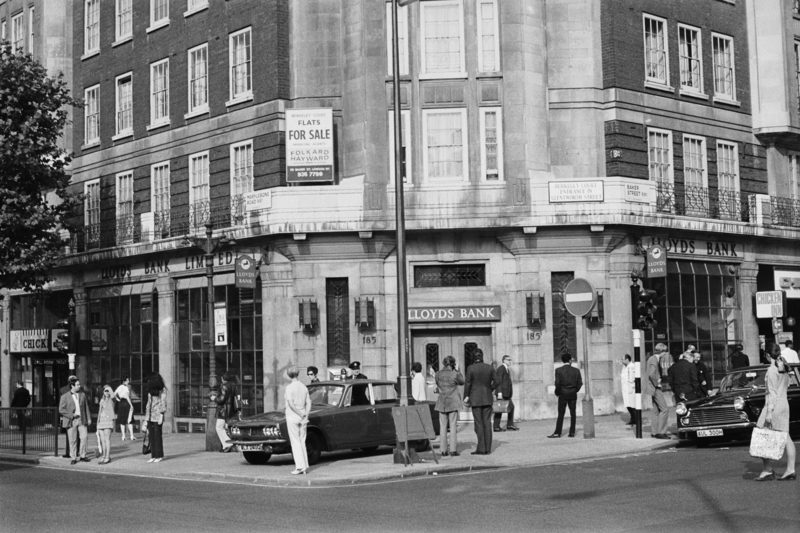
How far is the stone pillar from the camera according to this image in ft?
115

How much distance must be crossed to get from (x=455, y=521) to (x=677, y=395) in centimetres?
1173

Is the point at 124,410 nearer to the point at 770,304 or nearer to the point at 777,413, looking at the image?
the point at 770,304

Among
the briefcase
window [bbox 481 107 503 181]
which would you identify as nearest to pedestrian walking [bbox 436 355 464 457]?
the briefcase

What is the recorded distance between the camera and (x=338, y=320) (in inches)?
1219

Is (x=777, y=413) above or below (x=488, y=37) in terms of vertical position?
below

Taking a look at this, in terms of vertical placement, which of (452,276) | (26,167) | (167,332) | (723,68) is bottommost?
(167,332)

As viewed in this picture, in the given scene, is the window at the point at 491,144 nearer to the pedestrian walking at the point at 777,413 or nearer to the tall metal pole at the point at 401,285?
the tall metal pole at the point at 401,285

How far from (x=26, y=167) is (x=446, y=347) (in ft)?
42.7

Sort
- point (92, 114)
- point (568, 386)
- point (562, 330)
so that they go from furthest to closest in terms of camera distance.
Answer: point (92, 114)
point (562, 330)
point (568, 386)

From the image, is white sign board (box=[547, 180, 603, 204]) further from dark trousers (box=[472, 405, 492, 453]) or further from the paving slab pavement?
dark trousers (box=[472, 405, 492, 453])

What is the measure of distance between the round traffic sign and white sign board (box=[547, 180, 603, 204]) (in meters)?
6.69

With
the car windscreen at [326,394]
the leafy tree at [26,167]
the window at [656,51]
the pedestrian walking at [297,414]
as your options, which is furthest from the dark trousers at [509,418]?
the leafy tree at [26,167]

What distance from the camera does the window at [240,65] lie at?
33.3 metres

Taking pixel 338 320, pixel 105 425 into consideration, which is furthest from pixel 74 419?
pixel 338 320
